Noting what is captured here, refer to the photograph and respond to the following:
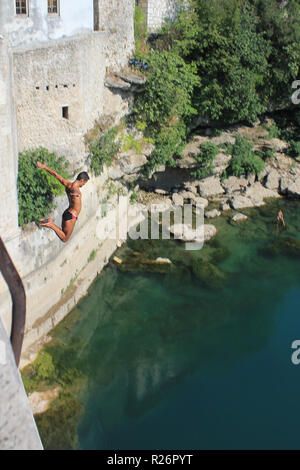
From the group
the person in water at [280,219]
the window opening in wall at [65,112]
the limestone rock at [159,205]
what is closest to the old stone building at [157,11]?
the limestone rock at [159,205]

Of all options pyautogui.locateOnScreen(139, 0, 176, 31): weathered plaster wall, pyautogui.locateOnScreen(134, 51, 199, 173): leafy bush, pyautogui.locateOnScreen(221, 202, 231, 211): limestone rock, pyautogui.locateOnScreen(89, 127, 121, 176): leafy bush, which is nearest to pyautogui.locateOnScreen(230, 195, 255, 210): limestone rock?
pyautogui.locateOnScreen(221, 202, 231, 211): limestone rock

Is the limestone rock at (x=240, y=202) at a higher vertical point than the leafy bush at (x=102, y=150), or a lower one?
lower

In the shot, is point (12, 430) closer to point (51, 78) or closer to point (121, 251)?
point (51, 78)

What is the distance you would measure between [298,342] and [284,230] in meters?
6.87

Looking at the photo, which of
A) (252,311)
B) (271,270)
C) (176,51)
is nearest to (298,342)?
(252,311)

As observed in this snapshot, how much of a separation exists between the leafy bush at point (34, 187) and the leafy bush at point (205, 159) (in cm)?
964

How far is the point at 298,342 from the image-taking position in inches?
581

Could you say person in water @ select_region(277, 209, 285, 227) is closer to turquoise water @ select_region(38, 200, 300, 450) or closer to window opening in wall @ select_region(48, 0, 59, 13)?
turquoise water @ select_region(38, 200, 300, 450)

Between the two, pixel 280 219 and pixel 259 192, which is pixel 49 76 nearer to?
pixel 280 219

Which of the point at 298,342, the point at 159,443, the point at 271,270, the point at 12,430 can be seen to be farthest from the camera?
the point at 271,270

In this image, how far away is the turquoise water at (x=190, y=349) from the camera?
1190 centimetres

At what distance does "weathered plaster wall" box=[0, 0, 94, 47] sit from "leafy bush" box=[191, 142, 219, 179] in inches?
308

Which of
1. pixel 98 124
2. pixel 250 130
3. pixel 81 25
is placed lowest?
pixel 250 130

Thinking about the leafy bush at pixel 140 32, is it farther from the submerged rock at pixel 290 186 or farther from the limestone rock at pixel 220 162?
the submerged rock at pixel 290 186
